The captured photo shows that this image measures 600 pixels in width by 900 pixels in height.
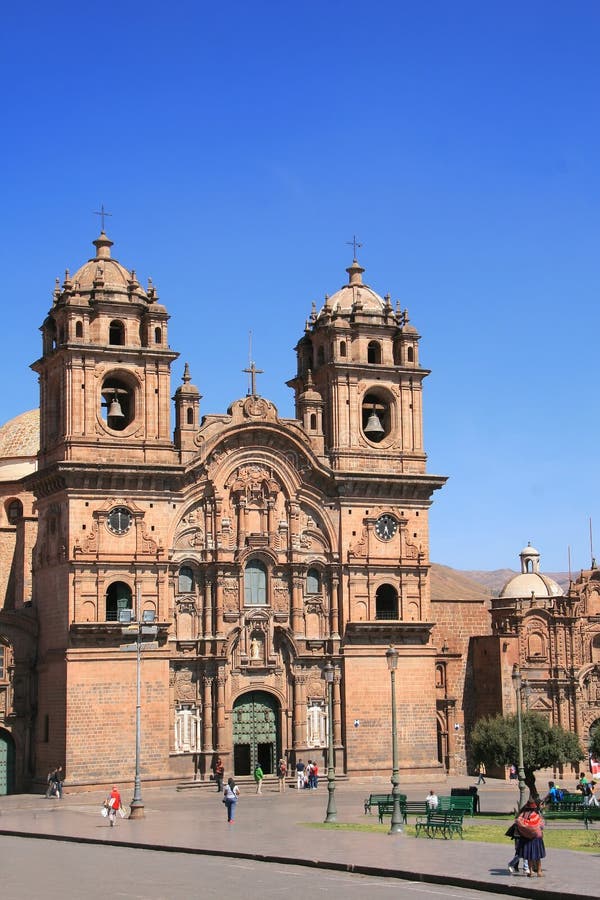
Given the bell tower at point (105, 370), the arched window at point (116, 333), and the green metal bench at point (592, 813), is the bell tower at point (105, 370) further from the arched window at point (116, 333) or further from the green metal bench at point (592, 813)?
the green metal bench at point (592, 813)

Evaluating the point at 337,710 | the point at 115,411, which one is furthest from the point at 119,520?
the point at 337,710

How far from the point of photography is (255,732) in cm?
5788

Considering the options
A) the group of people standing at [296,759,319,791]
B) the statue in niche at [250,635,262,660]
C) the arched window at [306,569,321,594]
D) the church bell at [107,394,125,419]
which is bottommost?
the group of people standing at [296,759,319,791]

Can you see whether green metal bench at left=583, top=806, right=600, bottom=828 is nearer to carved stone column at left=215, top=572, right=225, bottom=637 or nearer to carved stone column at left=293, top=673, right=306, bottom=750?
carved stone column at left=293, top=673, right=306, bottom=750

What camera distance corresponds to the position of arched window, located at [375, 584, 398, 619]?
6056 centimetres

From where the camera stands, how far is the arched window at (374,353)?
6253 cm

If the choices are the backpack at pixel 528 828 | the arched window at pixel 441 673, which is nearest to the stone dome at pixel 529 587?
the arched window at pixel 441 673

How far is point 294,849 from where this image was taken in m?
32.8

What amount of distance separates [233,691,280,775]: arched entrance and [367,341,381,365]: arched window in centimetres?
1484

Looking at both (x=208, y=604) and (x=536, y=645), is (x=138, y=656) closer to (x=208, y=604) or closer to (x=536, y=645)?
(x=208, y=604)

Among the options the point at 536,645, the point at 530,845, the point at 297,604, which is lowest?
the point at 530,845

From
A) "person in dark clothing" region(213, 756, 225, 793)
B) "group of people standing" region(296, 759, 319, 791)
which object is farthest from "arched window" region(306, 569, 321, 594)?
"person in dark clothing" region(213, 756, 225, 793)

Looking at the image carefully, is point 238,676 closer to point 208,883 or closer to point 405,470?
point 405,470

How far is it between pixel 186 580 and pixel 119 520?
3713mm
